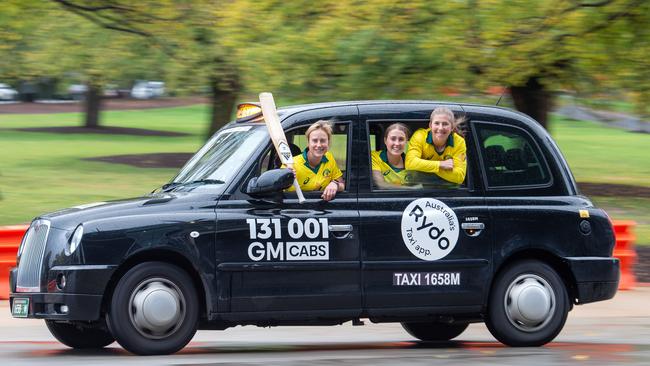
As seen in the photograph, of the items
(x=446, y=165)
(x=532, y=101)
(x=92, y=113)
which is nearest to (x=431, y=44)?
(x=532, y=101)

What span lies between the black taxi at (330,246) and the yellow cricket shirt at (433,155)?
0.08 meters

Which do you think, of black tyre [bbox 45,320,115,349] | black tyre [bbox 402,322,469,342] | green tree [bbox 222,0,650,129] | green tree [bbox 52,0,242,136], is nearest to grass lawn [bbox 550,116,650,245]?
green tree [bbox 222,0,650,129]

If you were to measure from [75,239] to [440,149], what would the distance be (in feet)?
8.85

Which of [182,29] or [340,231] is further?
[182,29]

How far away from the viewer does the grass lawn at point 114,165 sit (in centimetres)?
2347

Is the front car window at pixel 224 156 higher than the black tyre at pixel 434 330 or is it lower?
higher

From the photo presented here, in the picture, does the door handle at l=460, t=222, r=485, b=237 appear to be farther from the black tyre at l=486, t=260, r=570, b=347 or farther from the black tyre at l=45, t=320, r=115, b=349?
the black tyre at l=45, t=320, r=115, b=349

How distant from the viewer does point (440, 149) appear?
9.37m

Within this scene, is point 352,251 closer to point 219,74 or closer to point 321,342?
point 321,342

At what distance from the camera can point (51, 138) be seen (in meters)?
44.8

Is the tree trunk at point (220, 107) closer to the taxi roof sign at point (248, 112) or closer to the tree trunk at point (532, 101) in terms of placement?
the tree trunk at point (532, 101)

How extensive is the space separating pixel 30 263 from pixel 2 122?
49.5 meters

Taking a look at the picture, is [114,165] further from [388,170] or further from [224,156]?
[388,170]

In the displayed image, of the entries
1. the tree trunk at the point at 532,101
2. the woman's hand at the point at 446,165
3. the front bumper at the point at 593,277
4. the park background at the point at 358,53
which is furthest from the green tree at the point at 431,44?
the woman's hand at the point at 446,165
